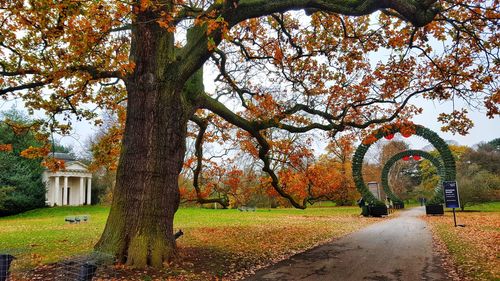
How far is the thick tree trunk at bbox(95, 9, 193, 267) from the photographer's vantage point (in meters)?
7.66

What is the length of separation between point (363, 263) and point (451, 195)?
1128 centimetres

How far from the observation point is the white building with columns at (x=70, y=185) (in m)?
45.7

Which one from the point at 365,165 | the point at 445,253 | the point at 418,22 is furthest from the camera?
the point at 365,165

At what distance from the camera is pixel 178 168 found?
28.5 feet

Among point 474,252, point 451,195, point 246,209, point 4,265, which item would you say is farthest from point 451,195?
point 246,209

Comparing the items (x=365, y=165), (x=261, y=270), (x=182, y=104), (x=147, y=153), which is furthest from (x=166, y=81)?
(x=365, y=165)

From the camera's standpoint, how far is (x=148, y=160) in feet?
26.3

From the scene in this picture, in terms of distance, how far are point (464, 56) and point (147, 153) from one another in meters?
9.04

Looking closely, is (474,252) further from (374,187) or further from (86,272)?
(374,187)

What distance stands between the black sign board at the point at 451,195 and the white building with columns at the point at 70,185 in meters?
40.5

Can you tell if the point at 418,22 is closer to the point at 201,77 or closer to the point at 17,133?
the point at 201,77

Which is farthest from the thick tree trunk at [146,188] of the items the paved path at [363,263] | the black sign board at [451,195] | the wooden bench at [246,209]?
the wooden bench at [246,209]

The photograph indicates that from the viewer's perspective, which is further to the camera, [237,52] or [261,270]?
[237,52]

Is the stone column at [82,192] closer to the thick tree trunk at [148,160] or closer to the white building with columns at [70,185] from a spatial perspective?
the white building with columns at [70,185]
